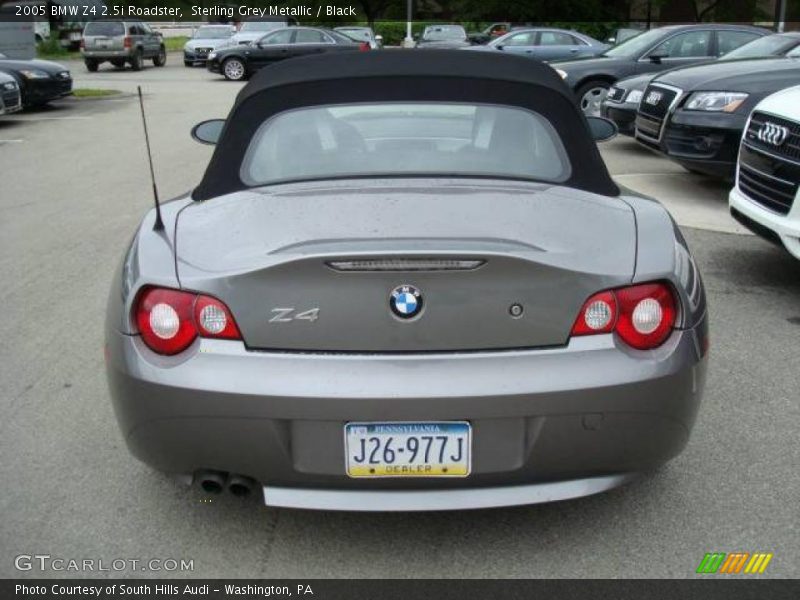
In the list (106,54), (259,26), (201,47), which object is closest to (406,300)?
(106,54)

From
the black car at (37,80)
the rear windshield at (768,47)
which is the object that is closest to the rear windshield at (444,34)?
the black car at (37,80)

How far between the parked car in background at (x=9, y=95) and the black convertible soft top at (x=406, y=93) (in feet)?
41.8

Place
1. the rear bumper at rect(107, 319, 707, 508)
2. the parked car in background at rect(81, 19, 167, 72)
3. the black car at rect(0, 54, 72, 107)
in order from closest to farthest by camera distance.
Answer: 1. the rear bumper at rect(107, 319, 707, 508)
2. the black car at rect(0, 54, 72, 107)
3. the parked car in background at rect(81, 19, 167, 72)

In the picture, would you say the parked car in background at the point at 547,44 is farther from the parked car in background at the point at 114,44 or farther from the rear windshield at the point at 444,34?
the parked car in background at the point at 114,44

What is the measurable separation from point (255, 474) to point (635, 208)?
1586 mm

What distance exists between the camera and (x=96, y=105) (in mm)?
18875

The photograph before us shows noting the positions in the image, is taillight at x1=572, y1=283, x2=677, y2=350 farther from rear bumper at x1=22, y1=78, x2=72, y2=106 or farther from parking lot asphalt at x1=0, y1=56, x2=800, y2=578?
rear bumper at x1=22, y1=78, x2=72, y2=106

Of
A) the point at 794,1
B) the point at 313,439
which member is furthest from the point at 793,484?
the point at 794,1

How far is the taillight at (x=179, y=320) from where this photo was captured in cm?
275

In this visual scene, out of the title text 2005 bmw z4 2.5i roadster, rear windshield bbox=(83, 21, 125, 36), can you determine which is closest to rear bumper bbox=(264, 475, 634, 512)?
the title text 2005 bmw z4 2.5i roadster

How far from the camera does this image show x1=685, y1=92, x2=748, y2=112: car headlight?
834 cm

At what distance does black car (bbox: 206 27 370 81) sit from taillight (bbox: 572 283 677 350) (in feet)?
82.6

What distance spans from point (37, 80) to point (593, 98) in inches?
396
